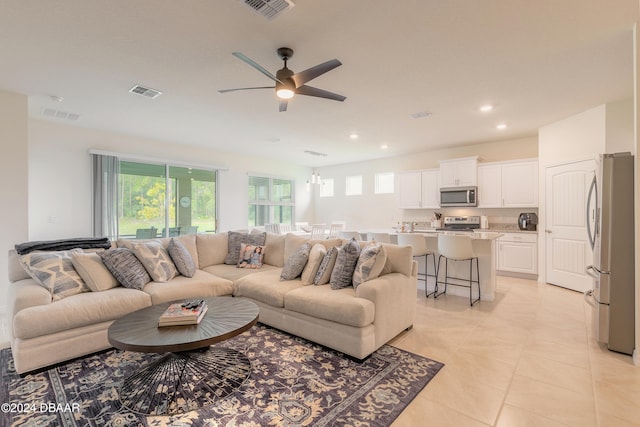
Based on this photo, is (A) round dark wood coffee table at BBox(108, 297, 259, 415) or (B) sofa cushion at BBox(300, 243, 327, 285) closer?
(A) round dark wood coffee table at BBox(108, 297, 259, 415)

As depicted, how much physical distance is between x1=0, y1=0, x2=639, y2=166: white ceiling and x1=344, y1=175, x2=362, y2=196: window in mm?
3635

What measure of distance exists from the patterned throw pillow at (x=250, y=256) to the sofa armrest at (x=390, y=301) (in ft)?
6.00

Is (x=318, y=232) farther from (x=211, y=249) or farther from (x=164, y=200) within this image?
(x=164, y=200)

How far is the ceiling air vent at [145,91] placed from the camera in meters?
3.43

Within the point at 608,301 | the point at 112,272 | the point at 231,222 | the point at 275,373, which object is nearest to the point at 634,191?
the point at 608,301

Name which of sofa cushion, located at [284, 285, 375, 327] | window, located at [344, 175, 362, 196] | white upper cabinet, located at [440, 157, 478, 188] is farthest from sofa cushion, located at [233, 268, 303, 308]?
window, located at [344, 175, 362, 196]

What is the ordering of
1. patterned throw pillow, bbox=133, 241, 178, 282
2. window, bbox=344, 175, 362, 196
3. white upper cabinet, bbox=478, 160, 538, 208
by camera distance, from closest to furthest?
patterned throw pillow, bbox=133, 241, 178, 282 < white upper cabinet, bbox=478, 160, 538, 208 < window, bbox=344, 175, 362, 196

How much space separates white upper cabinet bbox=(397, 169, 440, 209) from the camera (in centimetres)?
655

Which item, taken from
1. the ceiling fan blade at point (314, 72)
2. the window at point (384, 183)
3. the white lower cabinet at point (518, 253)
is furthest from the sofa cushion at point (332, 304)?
the window at point (384, 183)

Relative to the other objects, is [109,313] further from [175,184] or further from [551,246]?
[551,246]

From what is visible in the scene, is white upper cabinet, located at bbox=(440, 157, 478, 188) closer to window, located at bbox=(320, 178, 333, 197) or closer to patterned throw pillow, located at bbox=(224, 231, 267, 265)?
window, located at bbox=(320, 178, 333, 197)

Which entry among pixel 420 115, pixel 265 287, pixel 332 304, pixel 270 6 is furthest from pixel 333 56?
pixel 265 287

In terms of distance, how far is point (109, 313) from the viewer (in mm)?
2539

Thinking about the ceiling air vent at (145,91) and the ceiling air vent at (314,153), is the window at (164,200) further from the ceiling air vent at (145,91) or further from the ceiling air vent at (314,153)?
the ceiling air vent at (145,91)
